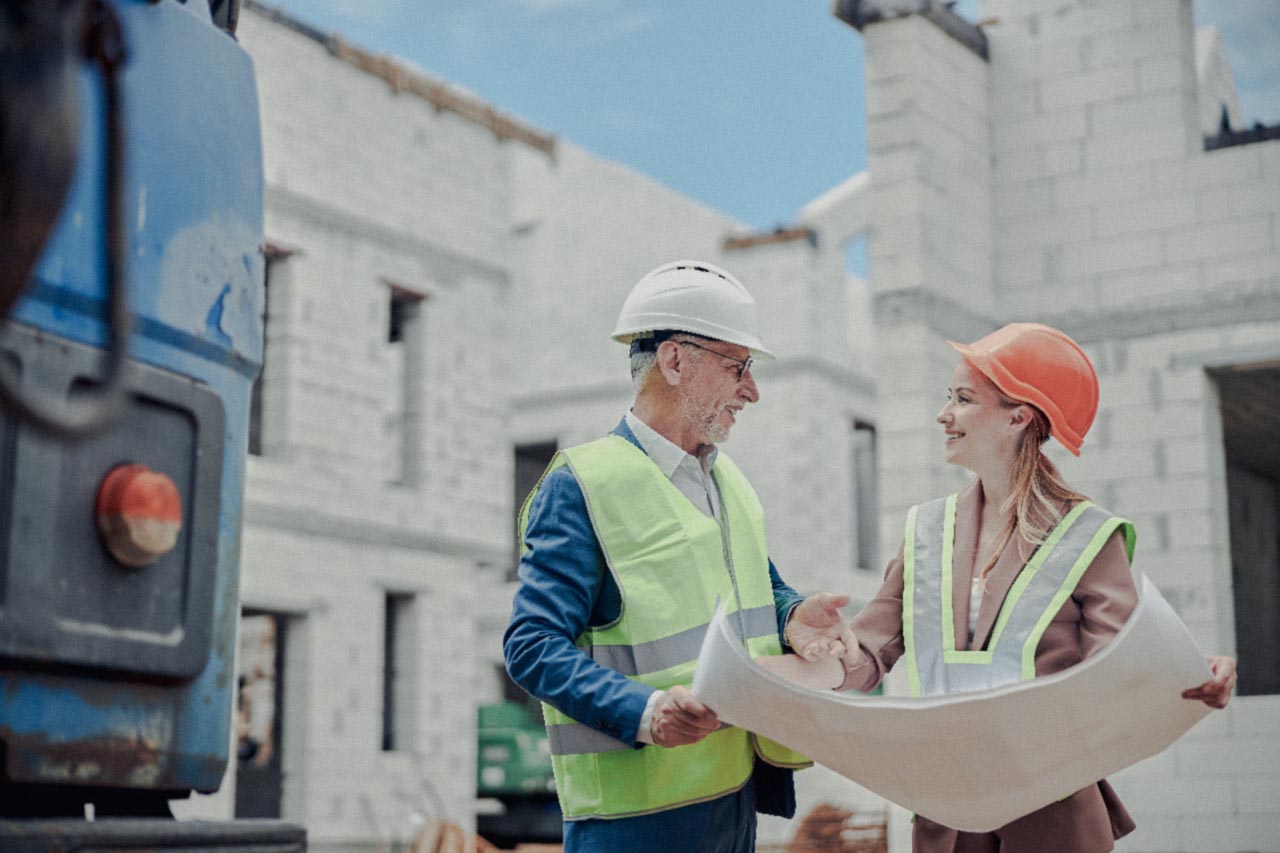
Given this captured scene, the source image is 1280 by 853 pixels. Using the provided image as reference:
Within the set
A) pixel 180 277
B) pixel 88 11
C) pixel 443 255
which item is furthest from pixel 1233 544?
pixel 88 11

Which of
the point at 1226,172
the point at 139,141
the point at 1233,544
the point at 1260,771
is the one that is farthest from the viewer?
the point at 1233,544

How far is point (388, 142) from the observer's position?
57.9 feet

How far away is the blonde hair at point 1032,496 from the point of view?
3.17 meters

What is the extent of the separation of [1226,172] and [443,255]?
1028 cm

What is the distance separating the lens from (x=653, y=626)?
10.1 ft

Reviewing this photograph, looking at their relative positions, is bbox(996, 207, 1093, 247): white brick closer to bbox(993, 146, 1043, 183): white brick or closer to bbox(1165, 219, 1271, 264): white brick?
bbox(993, 146, 1043, 183): white brick

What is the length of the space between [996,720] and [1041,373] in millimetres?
790

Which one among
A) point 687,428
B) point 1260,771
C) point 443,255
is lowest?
point 1260,771

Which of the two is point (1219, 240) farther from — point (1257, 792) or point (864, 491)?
point (864, 491)

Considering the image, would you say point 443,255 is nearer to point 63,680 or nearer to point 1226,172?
point 1226,172

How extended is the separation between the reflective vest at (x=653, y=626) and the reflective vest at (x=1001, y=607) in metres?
0.26

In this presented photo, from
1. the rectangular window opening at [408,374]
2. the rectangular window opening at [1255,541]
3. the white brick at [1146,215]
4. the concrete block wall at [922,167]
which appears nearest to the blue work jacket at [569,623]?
the concrete block wall at [922,167]

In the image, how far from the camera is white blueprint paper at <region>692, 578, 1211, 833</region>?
8.83 ft

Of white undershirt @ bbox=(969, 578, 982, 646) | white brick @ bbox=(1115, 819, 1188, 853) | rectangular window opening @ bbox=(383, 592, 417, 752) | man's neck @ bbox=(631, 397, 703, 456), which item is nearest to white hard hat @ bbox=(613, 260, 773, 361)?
man's neck @ bbox=(631, 397, 703, 456)
